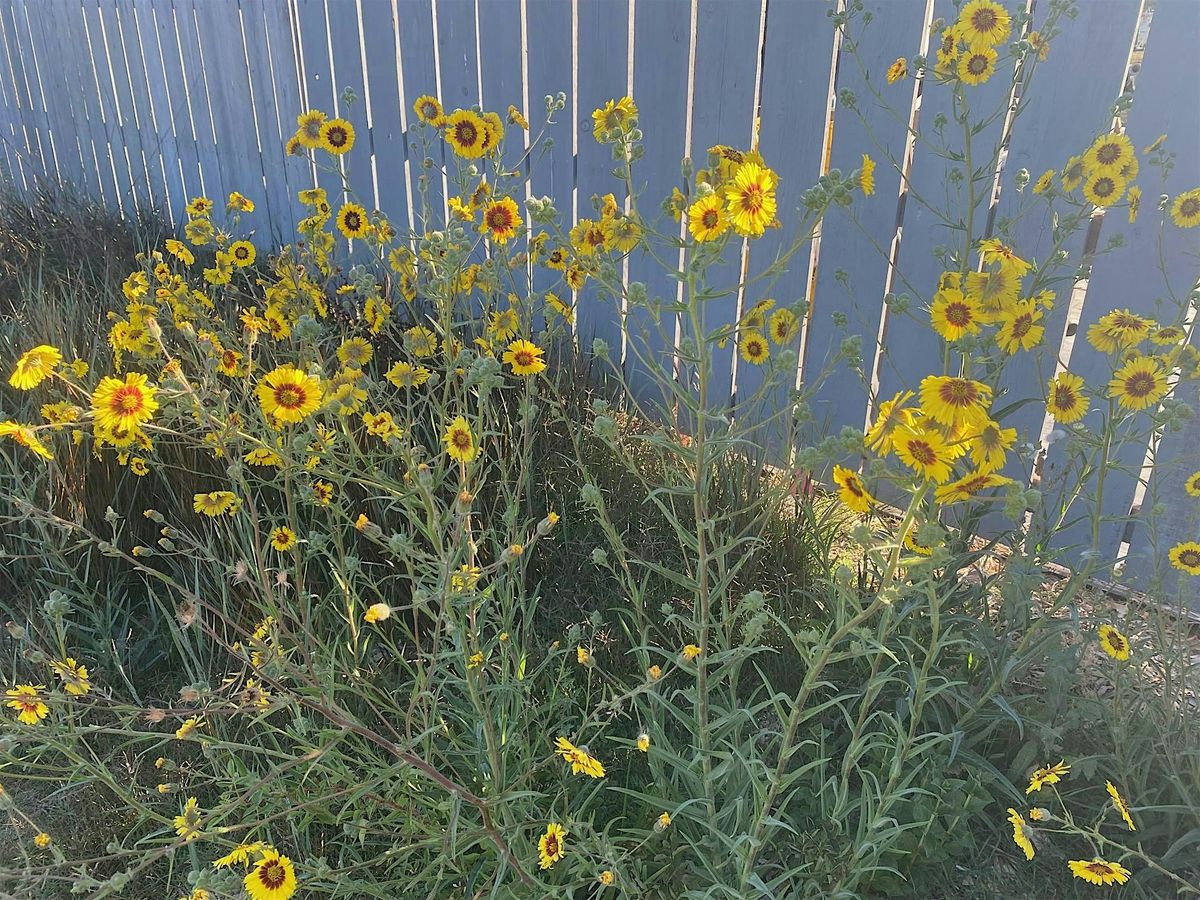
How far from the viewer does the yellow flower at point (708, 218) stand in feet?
3.64

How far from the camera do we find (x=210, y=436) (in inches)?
59.2

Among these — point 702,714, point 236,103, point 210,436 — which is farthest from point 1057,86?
point 236,103

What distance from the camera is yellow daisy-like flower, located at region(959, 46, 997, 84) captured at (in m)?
1.63

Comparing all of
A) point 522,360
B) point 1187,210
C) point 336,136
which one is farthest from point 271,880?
point 1187,210

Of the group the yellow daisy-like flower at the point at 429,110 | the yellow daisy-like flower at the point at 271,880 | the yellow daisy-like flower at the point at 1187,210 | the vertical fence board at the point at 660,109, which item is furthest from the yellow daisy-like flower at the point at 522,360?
the yellow daisy-like flower at the point at 1187,210

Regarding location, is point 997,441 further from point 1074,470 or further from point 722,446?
point 1074,470

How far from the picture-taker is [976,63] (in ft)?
5.39

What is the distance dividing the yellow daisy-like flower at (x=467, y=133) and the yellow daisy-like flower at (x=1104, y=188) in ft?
4.11

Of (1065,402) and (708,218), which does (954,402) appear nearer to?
(708,218)

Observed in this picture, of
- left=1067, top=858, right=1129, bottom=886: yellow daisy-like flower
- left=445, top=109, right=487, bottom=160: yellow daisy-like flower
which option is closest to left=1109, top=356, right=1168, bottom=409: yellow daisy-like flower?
left=1067, top=858, right=1129, bottom=886: yellow daisy-like flower

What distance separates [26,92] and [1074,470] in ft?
27.2

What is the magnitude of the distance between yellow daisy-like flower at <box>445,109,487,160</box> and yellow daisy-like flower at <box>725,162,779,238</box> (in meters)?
0.97

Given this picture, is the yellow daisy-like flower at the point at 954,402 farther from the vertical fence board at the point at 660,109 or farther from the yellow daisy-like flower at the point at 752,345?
the vertical fence board at the point at 660,109

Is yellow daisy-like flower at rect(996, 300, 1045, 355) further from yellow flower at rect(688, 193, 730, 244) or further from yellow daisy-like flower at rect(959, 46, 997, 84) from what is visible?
yellow flower at rect(688, 193, 730, 244)
